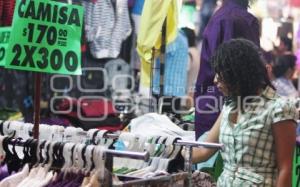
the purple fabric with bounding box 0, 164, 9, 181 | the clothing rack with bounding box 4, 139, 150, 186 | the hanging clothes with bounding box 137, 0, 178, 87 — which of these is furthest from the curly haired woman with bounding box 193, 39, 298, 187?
the hanging clothes with bounding box 137, 0, 178, 87

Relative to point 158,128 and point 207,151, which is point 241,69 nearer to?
point 207,151

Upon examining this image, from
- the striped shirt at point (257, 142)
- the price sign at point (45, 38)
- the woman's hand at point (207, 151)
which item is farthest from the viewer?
the price sign at point (45, 38)

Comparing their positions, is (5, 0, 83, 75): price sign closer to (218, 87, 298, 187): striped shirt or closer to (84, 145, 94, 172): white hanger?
(84, 145, 94, 172): white hanger

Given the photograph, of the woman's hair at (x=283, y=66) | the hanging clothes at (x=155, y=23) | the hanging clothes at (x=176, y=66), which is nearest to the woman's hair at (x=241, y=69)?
the hanging clothes at (x=155, y=23)

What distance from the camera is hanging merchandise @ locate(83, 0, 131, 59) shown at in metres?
5.89

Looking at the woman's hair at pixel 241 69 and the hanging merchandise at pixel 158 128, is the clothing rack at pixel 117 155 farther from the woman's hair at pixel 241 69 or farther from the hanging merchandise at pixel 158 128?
the hanging merchandise at pixel 158 128

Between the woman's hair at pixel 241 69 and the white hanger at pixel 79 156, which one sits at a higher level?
the woman's hair at pixel 241 69

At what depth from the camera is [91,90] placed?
6379 mm

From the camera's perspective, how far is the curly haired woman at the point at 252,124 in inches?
102

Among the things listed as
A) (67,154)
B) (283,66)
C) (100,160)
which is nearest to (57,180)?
(67,154)

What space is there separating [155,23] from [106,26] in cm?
181

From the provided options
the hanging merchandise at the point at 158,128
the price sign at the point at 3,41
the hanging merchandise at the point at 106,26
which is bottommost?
the hanging merchandise at the point at 158,128

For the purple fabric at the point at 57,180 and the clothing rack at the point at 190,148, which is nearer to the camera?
the purple fabric at the point at 57,180

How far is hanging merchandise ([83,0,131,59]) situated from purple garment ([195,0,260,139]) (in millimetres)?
2406
